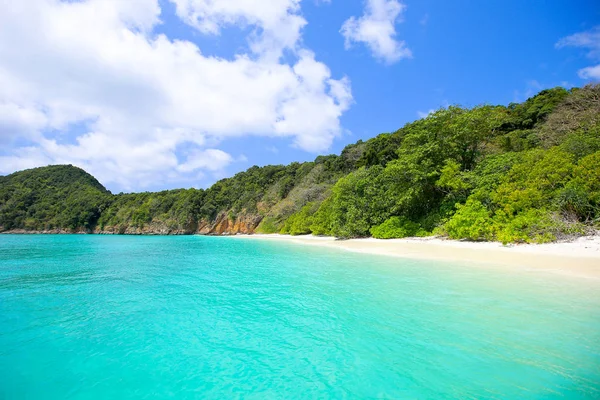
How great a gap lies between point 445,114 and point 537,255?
50.3ft

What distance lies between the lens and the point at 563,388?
326 centimetres

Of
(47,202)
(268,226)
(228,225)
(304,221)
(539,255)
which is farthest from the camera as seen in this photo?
(47,202)

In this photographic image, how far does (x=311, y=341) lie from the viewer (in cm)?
479

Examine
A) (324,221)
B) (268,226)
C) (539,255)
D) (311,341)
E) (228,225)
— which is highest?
(228,225)

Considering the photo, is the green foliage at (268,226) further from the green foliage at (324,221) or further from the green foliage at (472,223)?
the green foliage at (472,223)

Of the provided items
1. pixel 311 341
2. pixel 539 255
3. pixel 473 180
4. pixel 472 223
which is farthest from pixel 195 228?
pixel 311 341

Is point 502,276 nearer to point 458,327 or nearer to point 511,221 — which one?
point 458,327

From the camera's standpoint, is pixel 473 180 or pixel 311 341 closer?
pixel 311 341

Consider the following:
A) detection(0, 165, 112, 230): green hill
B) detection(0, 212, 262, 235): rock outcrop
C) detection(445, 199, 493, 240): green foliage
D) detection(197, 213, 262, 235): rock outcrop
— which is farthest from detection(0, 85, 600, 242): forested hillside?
detection(0, 165, 112, 230): green hill

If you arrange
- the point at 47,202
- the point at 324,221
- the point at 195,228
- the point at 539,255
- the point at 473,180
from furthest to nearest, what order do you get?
the point at 47,202 < the point at 195,228 < the point at 324,221 < the point at 473,180 < the point at 539,255

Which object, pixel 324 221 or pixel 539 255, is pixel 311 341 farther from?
pixel 324 221

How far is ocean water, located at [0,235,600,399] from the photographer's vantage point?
3.48 metres

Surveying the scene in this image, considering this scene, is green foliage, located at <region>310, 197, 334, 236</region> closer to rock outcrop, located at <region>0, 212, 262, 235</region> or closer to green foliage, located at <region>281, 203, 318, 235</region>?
green foliage, located at <region>281, 203, 318, 235</region>

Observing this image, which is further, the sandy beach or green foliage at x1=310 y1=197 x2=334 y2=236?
green foliage at x1=310 y1=197 x2=334 y2=236
